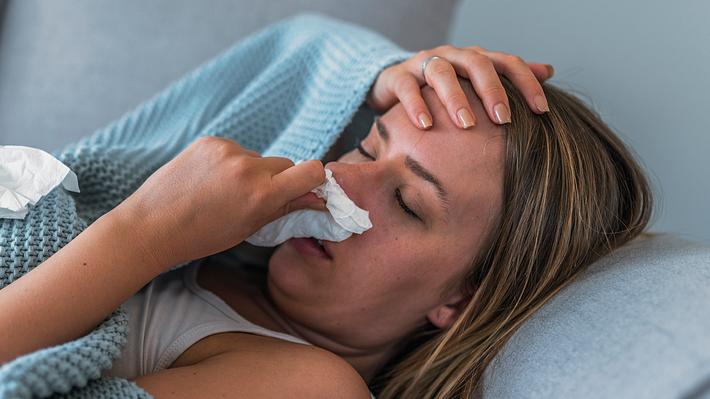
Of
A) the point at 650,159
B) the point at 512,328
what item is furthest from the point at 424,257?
the point at 650,159

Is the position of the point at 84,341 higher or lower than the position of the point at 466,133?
lower

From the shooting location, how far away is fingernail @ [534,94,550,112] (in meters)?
1.07

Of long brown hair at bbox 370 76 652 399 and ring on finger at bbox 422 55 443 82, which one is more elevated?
ring on finger at bbox 422 55 443 82

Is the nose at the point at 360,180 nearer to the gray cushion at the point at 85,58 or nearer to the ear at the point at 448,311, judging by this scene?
the ear at the point at 448,311

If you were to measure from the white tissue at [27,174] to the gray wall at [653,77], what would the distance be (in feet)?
3.26

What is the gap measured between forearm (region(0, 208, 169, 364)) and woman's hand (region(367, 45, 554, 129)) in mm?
470

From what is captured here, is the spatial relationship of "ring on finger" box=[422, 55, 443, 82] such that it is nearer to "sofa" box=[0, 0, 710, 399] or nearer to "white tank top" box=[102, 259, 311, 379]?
"sofa" box=[0, 0, 710, 399]

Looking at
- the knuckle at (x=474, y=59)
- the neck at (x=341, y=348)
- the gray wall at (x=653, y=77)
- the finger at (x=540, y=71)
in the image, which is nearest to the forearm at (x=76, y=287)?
the neck at (x=341, y=348)

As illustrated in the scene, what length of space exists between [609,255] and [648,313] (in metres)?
0.28

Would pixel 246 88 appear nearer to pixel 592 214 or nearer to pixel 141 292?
pixel 141 292

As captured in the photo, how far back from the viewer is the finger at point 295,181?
90 cm

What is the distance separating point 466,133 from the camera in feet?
3.38

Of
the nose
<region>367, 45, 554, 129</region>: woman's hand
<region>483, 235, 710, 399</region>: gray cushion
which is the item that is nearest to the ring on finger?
<region>367, 45, 554, 129</region>: woman's hand

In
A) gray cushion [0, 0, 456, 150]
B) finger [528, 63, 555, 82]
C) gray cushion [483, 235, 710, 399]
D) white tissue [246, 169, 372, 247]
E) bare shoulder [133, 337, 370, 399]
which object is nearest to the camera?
gray cushion [483, 235, 710, 399]
